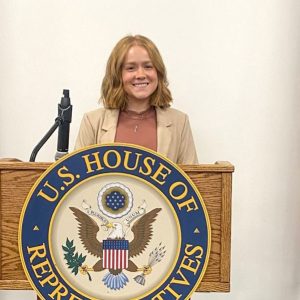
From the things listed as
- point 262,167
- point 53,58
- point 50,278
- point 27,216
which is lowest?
point 50,278

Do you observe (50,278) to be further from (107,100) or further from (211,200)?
(107,100)

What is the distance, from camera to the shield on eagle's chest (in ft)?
4.52

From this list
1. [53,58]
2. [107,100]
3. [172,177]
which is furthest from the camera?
[53,58]

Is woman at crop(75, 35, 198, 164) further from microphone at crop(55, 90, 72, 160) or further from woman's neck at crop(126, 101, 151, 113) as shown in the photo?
microphone at crop(55, 90, 72, 160)

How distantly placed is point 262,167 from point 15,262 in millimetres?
1299

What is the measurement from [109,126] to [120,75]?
168 mm

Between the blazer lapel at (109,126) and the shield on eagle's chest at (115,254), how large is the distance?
0.44 meters

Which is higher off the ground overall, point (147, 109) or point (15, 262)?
point (147, 109)

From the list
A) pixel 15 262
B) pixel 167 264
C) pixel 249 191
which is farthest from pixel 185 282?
pixel 249 191

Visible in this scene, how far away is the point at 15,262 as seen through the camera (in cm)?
142

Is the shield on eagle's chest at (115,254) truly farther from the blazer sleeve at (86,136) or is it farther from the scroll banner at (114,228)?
the blazer sleeve at (86,136)

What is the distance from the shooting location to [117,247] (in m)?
1.38

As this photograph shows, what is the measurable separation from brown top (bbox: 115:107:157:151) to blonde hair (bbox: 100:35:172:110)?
0.12 feet

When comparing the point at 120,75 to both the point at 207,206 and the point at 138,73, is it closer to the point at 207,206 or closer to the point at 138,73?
the point at 138,73
